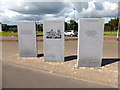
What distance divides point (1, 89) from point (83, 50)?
381cm

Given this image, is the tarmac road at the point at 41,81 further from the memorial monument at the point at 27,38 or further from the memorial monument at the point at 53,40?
the memorial monument at the point at 27,38

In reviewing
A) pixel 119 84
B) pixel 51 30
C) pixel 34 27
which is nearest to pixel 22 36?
pixel 34 27

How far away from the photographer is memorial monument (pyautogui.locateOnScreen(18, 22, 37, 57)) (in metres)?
6.51

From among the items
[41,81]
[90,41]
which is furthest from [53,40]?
[41,81]

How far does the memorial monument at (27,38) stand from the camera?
6508 mm

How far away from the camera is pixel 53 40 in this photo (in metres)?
5.73

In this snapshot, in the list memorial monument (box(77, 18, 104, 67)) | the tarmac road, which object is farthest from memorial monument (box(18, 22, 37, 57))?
memorial monument (box(77, 18, 104, 67))

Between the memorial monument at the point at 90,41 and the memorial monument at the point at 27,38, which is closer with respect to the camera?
the memorial monument at the point at 90,41

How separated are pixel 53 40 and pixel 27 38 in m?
2.08

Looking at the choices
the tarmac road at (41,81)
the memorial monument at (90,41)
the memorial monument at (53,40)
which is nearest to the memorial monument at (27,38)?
the memorial monument at (53,40)

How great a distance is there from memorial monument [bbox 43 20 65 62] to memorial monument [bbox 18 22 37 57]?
129 cm

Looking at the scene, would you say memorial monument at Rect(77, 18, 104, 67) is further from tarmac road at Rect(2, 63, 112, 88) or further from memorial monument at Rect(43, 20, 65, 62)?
tarmac road at Rect(2, 63, 112, 88)

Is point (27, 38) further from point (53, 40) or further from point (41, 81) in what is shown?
point (41, 81)

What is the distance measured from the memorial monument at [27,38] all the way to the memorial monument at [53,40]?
4.25ft
